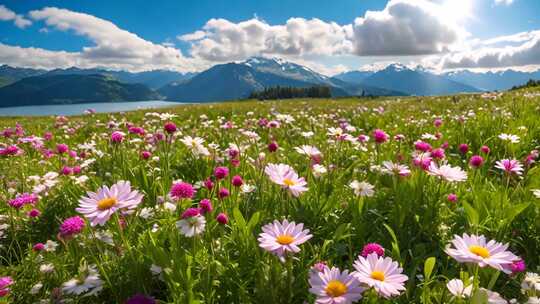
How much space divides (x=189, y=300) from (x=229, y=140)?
5007 mm

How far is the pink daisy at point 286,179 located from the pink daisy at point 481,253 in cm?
97

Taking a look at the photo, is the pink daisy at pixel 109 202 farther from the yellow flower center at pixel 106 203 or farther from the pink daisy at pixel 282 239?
the pink daisy at pixel 282 239

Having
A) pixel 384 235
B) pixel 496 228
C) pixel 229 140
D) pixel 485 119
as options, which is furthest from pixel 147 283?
pixel 485 119

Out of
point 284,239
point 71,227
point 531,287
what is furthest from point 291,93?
point 284,239

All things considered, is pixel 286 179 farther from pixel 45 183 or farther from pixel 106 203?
pixel 45 183

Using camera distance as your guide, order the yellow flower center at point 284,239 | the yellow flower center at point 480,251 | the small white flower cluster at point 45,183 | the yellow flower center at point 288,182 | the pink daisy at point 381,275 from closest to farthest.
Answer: the pink daisy at point 381,275 → the yellow flower center at point 480,251 → the yellow flower center at point 284,239 → the yellow flower center at point 288,182 → the small white flower cluster at point 45,183

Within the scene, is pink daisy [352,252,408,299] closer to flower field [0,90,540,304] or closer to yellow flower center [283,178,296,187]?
flower field [0,90,540,304]

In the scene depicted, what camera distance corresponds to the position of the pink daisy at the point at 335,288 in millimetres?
1586

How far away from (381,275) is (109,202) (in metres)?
1.49

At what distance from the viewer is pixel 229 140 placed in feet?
22.5

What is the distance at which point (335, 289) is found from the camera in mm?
1645

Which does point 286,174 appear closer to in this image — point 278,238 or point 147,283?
point 278,238

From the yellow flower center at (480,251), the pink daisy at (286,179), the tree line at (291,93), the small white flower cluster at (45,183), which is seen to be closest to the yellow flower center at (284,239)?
the pink daisy at (286,179)

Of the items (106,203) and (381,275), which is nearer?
(381,275)
